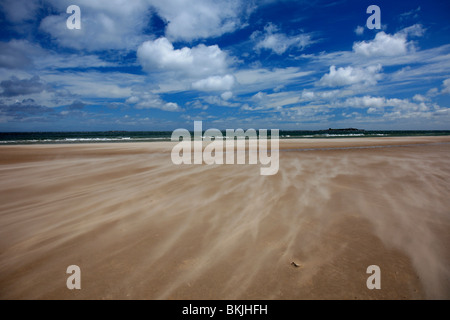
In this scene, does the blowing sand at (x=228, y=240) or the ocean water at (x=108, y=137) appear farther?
the ocean water at (x=108, y=137)

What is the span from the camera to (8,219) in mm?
4395

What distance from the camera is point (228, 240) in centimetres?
345

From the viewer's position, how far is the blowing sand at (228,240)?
8.12ft

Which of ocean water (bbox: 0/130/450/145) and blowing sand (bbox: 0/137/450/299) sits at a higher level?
ocean water (bbox: 0/130/450/145)

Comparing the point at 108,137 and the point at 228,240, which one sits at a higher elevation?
the point at 108,137

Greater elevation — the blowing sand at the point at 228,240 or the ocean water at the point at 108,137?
the ocean water at the point at 108,137

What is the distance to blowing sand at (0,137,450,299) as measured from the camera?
2.47m

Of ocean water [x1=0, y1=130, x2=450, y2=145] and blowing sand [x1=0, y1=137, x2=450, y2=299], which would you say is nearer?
blowing sand [x1=0, y1=137, x2=450, y2=299]

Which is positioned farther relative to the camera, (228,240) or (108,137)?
(108,137)
